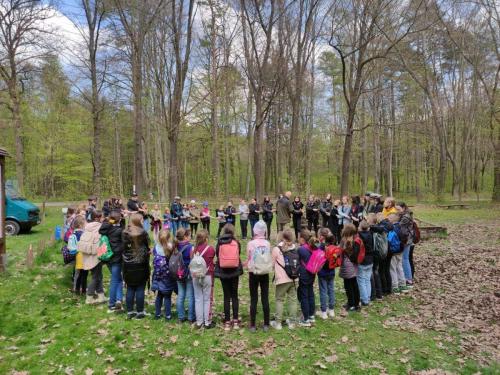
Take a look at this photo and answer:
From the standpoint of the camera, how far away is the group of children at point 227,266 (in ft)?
18.7

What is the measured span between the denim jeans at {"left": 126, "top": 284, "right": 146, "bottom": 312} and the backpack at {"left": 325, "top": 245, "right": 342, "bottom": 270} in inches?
126

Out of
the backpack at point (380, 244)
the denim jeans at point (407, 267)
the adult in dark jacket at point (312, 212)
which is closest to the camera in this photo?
the backpack at point (380, 244)

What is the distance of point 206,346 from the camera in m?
5.17

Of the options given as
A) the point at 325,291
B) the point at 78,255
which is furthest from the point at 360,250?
the point at 78,255

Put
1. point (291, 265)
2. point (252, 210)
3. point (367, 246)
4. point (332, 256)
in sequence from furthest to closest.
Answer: point (252, 210) < point (367, 246) < point (332, 256) < point (291, 265)

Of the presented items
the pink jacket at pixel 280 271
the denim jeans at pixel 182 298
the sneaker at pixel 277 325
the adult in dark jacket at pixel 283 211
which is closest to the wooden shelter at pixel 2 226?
the denim jeans at pixel 182 298

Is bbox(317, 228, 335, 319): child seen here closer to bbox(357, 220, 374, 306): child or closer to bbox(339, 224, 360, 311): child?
bbox(339, 224, 360, 311): child

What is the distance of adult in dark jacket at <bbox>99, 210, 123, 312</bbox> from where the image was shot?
637 cm

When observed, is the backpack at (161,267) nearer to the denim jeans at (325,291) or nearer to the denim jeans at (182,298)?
the denim jeans at (182,298)

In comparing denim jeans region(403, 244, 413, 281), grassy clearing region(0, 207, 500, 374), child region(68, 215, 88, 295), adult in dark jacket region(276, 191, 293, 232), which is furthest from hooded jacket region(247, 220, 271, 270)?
adult in dark jacket region(276, 191, 293, 232)

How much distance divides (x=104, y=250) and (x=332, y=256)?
401 cm

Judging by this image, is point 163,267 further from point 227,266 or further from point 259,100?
point 259,100

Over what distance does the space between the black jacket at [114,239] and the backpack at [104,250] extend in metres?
0.06

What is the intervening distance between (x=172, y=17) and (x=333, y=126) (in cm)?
2745
